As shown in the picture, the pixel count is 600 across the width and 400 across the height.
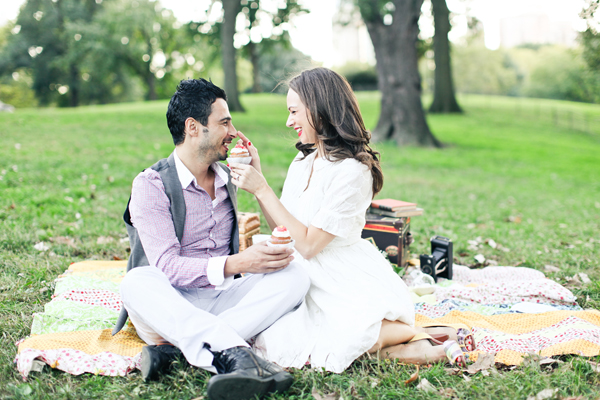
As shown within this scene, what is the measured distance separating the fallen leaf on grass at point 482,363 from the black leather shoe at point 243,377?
3.57 ft

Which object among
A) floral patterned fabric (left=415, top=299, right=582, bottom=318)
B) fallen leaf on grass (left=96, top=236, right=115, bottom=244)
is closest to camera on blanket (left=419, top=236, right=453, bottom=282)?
floral patterned fabric (left=415, top=299, right=582, bottom=318)

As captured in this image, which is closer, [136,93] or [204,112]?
[204,112]

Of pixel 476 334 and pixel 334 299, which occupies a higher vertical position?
pixel 334 299

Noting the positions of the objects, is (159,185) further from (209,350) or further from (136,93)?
(136,93)

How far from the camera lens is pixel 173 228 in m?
2.86

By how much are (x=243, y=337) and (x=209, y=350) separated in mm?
262

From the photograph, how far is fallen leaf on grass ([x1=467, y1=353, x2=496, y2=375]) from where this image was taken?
9.08 ft

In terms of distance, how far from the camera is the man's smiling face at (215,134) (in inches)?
120

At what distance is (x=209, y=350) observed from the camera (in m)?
2.55

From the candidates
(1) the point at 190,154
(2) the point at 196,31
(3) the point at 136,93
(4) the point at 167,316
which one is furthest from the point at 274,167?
(3) the point at 136,93

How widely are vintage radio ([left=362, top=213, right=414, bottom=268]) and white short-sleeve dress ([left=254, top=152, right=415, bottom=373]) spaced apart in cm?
134

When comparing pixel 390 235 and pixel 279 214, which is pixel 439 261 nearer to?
pixel 390 235

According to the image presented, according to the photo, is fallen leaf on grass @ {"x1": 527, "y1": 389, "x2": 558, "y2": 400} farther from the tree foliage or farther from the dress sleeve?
the tree foliage

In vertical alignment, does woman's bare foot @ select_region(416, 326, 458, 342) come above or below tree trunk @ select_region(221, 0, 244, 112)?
below
